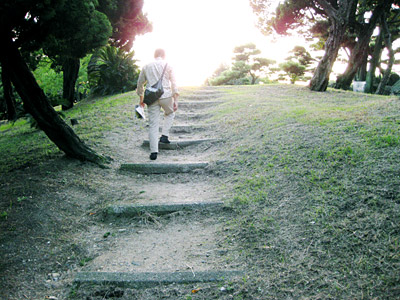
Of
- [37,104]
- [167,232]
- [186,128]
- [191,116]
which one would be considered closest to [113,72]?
[191,116]

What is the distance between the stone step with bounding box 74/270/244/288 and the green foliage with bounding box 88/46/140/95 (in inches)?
441

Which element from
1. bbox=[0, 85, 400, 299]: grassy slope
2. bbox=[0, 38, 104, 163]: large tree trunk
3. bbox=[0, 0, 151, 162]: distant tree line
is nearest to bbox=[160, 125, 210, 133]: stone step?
bbox=[0, 85, 400, 299]: grassy slope

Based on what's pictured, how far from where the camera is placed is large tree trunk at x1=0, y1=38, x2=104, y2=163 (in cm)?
440

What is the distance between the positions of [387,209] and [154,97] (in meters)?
3.77

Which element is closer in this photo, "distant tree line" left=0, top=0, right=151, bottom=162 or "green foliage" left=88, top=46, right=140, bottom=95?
"distant tree line" left=0, top=0, right=151, bottom=162

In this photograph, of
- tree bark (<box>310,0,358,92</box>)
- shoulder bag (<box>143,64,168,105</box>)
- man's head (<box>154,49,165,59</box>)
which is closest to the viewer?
shoulder bag (<box>143,64,168,105</box>)

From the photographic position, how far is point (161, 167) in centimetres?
504

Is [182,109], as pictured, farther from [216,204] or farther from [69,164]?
[216,204]

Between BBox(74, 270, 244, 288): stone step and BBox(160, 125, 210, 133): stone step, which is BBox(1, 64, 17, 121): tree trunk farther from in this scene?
BBox(74, 270, 244, 288): stone step

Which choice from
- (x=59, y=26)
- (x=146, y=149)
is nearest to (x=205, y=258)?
(x=146, y=149)

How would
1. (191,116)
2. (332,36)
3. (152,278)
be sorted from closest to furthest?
1. (152,278)
2. (191,116)
3. (332,36)

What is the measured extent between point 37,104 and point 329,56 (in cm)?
952

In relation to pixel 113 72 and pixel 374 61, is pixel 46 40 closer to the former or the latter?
pixel 113 72

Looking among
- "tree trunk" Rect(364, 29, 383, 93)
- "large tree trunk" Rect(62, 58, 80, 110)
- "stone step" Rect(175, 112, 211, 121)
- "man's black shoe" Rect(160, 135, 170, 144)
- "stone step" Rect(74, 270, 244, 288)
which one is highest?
"tree trunk" Rect(364, 29, 383, 93)
